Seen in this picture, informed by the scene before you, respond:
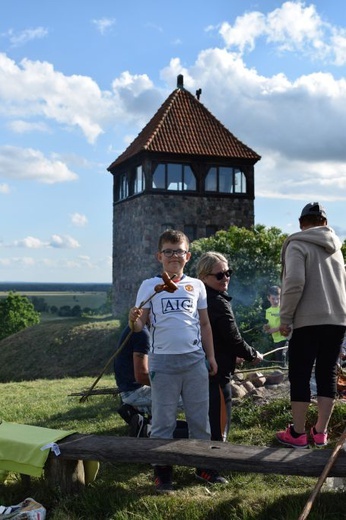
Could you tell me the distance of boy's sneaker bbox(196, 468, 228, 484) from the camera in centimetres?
475

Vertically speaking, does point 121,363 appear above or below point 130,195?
below

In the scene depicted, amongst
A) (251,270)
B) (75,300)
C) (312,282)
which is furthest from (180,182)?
(75,300)

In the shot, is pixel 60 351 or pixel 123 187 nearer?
pixel 60 351

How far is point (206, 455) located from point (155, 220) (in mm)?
21808

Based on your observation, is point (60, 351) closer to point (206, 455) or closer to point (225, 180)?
point (225, 180)

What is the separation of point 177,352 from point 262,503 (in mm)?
1164

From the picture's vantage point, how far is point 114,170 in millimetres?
30484

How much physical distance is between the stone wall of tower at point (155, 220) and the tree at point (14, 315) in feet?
61.4

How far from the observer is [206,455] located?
4.30 m

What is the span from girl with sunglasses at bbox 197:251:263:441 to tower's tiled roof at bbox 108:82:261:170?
20681mm

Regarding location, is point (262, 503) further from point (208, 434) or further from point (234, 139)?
point (234, 139)

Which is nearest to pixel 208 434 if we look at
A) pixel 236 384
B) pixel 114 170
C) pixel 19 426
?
pixel 19 426

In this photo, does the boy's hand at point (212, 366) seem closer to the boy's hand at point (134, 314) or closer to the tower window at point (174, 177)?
the boy's hand at point (134, 314)

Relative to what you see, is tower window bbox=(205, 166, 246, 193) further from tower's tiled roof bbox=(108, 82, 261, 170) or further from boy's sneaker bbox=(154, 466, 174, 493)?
boy's sneaker bbox=(154, 466, 174, 493)
